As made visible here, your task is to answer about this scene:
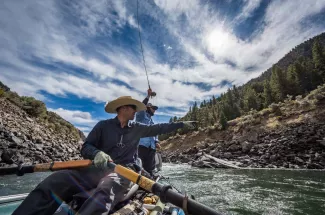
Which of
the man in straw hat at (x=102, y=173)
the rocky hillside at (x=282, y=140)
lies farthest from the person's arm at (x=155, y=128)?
the rocky hillside at (x=282, y=140)

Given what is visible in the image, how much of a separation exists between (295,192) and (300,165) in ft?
44.6

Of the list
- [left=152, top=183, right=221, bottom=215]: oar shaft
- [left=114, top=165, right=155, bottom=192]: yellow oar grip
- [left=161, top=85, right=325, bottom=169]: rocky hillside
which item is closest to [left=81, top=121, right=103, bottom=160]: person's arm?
[left=114, top=165, right=155, bottom=192]: yellow oar grip

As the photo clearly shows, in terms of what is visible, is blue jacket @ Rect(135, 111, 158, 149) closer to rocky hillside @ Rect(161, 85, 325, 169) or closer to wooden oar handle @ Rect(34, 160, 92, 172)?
wooden oar handle @ Rect(34, 160, 92, 172)

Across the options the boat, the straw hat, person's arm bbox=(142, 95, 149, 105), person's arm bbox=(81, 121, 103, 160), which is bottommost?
the boat

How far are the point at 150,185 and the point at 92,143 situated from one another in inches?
69.7

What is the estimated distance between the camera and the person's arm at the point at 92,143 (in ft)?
9.91

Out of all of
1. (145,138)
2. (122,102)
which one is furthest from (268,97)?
(122,102)

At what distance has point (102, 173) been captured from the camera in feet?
9.79

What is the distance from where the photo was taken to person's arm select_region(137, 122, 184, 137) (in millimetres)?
3890

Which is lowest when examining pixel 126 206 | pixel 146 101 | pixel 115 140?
pixel 126 206

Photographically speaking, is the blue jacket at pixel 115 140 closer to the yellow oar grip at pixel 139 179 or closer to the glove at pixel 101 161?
the glove at pixel 101 161

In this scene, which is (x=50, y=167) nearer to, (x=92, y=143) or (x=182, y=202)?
(x=92, y=143)

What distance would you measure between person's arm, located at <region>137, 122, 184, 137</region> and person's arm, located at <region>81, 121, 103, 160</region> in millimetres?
857

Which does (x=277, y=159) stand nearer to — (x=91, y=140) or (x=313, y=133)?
(x=313, y=133)
